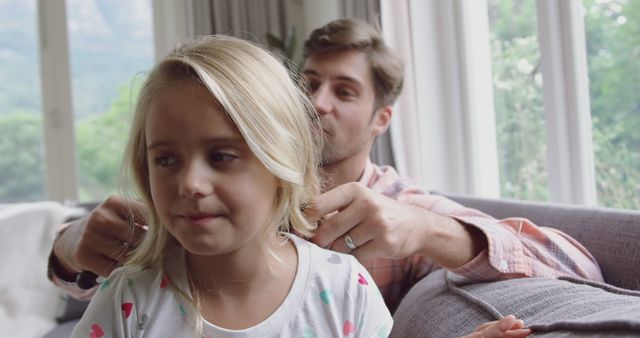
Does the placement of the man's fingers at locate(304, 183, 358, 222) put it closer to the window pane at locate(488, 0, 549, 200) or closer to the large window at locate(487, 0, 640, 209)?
the large window at locate(487, 0, 640, 209)

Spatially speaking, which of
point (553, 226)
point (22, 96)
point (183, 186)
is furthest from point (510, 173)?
point (22, 96)

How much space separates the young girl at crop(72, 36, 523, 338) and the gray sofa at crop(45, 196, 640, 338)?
0.09 m

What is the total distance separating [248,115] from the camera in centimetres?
81

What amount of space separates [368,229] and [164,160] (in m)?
0.36

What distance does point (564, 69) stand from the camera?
2262mm

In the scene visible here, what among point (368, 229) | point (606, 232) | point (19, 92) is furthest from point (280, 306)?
point (19, 92)

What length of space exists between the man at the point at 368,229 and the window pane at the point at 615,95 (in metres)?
0.95

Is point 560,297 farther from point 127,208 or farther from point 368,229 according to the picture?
point 127,208

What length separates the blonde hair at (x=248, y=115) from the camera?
82 cm

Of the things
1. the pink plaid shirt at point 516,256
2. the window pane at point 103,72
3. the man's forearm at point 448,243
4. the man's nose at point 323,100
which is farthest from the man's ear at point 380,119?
the window pane at point 103,72

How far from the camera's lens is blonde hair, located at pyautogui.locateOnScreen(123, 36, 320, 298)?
82 cm

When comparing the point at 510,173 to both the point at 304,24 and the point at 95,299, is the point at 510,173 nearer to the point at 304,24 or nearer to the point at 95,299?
the point at 304,24

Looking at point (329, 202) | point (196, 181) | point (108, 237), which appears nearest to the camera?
point (196, 181)

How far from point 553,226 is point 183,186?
0.90 metres
